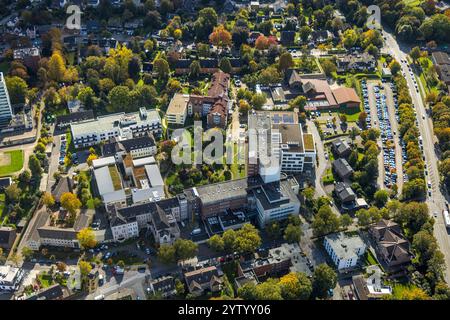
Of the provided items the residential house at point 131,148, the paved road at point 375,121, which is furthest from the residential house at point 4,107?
the paved road at point 375,121

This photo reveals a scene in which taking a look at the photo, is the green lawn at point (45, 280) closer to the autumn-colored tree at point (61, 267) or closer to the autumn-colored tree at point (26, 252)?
the autumn-colored tree at point (61, 267)

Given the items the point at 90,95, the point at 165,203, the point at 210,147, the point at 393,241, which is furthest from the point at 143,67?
the point at 393,241

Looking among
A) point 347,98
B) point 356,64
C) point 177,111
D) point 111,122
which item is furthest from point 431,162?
point 111,122

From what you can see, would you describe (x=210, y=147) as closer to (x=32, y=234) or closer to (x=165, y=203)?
(x=165, y=203)

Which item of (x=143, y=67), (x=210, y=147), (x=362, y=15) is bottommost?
(x=210, y=147)

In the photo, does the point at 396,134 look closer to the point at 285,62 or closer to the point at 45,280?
the point at 285,62

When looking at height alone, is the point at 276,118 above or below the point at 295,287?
above
